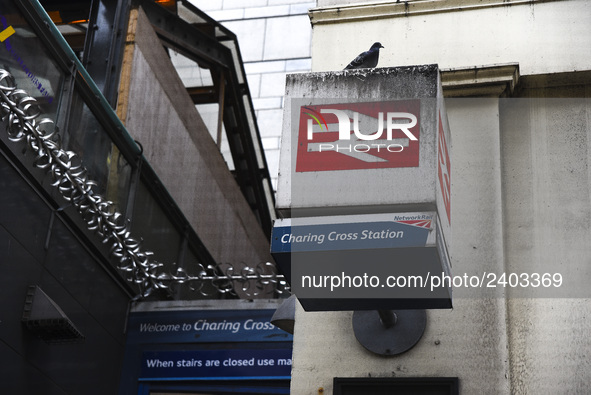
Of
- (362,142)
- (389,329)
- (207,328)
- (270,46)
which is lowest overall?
(389,329)

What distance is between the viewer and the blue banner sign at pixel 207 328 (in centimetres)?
1059

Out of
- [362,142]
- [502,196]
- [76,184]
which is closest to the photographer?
[362,142]

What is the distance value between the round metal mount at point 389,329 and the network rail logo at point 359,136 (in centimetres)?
100

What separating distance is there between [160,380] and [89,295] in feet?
4.38

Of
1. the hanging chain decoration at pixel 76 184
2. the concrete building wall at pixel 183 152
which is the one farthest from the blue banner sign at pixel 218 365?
the concrete building wall at pixel 183 152

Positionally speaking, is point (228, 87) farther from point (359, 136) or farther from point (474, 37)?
point (359, 136)

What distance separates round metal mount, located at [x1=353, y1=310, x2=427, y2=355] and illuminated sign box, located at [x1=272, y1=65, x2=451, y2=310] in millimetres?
462

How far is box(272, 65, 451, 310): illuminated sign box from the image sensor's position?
4695 millimetres

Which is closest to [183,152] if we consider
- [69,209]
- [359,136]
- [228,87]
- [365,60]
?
[228,87]

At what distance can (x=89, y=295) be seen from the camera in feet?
33.7

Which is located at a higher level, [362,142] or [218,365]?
[218,365]

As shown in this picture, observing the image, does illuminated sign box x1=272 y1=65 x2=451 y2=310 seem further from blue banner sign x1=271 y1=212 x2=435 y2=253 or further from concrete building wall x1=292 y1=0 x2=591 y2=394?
concrete building wall x1=292 y1=0 x2=591 y2=394

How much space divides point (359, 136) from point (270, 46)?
23.9 metres

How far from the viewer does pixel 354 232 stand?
4695 millimetres
